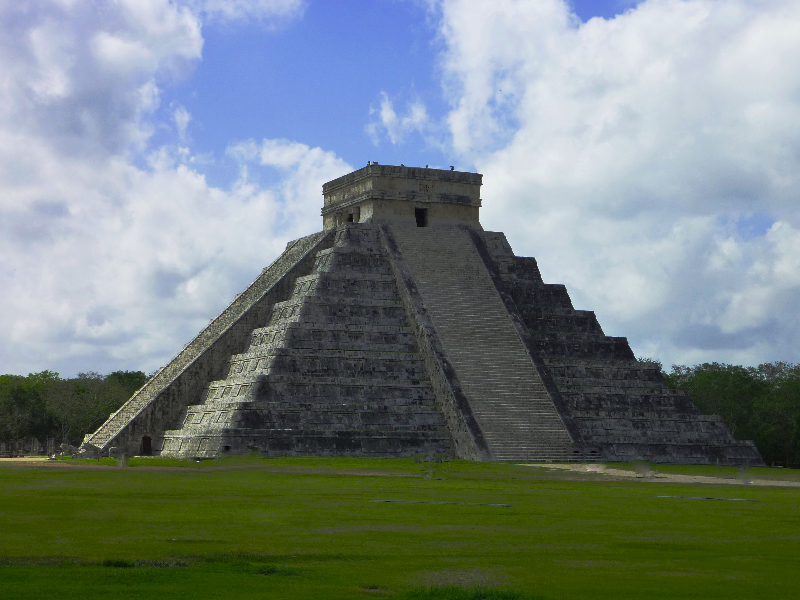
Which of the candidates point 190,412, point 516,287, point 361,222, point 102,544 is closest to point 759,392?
point 516,287

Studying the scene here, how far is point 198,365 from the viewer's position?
3981 cm

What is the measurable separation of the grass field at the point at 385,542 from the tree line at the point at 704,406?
1225 inches

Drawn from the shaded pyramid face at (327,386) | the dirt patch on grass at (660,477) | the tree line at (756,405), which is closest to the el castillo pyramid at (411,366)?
the shaded pyramid face at (327,386)

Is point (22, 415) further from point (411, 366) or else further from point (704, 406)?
point (704, 406)

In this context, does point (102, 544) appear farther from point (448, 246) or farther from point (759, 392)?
point (759, 392)

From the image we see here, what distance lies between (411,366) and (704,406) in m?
24.5

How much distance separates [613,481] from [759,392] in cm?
3391

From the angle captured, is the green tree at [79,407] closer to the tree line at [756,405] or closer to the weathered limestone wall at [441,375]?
the weathered limestone wall at [441,375]

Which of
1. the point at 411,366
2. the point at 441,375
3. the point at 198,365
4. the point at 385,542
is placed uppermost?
the point at 198,365

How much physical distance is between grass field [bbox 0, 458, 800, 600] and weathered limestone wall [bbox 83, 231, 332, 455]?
57.9 ft

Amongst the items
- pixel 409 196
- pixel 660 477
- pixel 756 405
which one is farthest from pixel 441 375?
pixel 756 405

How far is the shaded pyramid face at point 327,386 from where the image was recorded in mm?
32844

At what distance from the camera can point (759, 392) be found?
55.4 meters

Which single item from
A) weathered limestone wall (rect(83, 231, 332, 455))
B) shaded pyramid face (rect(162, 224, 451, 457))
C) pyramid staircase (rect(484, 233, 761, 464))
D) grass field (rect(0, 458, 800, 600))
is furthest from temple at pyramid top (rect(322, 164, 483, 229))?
grass field (rect(0, 458, 800, 600))
